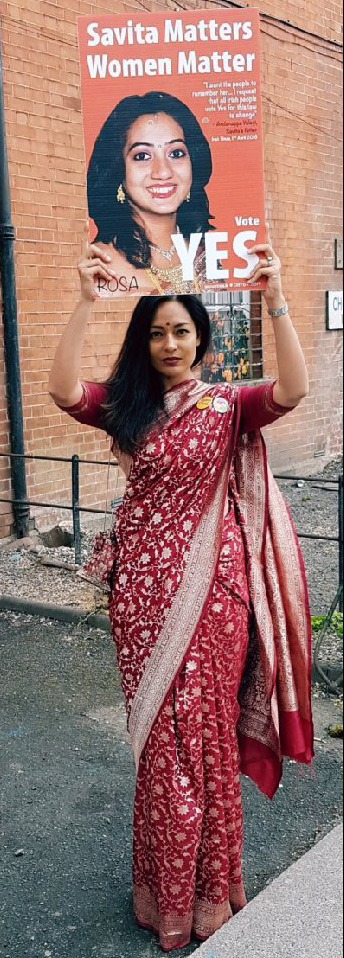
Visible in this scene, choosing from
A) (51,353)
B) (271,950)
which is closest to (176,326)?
(271,950)

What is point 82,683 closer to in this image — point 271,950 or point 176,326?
point 271,950

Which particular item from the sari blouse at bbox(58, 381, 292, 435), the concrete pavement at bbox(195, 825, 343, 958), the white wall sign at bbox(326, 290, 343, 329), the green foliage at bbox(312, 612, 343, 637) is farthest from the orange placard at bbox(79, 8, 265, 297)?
the white wall sign at bbox(326, 290, 343, 329)

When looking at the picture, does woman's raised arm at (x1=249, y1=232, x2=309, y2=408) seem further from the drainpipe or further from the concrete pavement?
the drainpipe

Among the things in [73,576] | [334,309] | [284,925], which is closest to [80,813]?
[284,925]

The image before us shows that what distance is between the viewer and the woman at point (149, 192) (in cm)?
250

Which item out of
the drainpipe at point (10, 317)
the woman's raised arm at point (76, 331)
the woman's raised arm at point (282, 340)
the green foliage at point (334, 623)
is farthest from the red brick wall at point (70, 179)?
the woman's raised arm at point (282, 340)

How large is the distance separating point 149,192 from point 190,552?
3.12ft

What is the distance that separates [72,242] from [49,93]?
3.56 ft

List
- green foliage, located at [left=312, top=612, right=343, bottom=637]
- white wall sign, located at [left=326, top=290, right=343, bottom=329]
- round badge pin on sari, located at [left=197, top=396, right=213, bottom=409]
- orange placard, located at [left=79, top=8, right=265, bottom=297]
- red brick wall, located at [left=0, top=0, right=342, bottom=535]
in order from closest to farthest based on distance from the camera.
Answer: orange placard, located at [left=79, top=8, right=265, bottom=297]
round badge pin on sari, located at [left=197, top=396, right=213, bottom=409]
green foliage, located at [left=312, top=612, right=343, bottom=637]
red brick wall, located at [left=0, top=0, right=342, bottom=535]
white wall sign, located at [left=326, top=290, right=343, bottom=329]

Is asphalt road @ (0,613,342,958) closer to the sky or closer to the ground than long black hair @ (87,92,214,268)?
closer to the ground

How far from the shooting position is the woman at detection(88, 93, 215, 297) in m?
2.50

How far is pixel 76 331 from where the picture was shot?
2539 millimetres

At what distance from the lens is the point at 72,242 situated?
749cm

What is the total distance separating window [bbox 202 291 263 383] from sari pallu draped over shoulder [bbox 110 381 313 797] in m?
6.62
